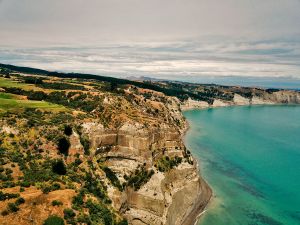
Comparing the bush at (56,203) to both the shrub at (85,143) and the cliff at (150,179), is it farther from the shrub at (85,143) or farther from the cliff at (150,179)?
the shrub at (85,143)

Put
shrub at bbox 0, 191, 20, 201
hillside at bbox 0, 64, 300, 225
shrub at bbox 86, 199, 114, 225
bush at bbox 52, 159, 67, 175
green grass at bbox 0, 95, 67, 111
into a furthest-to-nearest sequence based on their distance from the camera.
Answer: green grass at bbox 0, 95, 67, 111 < bush at bbox 52, 159, 67, 175 < shrub at bbox 86, 199, 114, 225 < hillside at bbox 0, 64, 300, 225 < shrub at bbox 0, 191, 20, 201

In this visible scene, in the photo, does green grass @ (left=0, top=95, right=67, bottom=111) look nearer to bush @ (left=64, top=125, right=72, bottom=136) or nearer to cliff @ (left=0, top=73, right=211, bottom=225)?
cliff @ (left=0, top=73, right=211, bottom=225)

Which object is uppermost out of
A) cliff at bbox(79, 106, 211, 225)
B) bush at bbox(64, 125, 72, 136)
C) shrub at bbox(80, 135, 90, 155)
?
bush at bbox(64, 125, 72, 136)

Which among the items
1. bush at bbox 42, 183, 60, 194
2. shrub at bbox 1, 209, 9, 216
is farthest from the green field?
shrub at bbox 1, 209, 9, 216

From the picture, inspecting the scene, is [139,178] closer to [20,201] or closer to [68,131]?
[68,131]

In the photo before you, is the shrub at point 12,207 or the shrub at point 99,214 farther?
the shrub at point 99,214

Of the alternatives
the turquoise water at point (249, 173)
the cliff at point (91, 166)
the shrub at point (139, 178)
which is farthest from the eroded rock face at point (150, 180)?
the turquoise water at point (249, 173)

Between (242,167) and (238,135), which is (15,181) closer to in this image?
→ (242,167)
